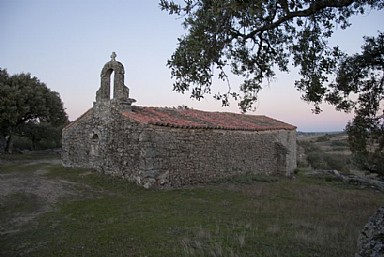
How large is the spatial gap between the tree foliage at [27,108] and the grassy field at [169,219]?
38.1 ft

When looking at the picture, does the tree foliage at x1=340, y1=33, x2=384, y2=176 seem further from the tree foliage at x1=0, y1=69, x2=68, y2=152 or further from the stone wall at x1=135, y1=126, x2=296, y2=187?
the tree foliage at x1=0, y1=69, x2=68, y2=152

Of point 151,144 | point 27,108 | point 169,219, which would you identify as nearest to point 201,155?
point 151,144

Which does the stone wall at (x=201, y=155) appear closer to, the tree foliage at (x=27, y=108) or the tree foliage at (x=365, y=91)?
the tree foliage at (x=365, y=91)

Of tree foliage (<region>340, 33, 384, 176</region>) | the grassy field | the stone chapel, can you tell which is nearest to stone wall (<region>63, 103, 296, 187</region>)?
the stone chapel

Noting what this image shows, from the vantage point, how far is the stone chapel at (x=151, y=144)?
12.2 m

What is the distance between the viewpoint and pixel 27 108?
24.2 meters

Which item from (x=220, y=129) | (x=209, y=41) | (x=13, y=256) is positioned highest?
(x=209, y=41)

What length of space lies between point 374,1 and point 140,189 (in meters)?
9.10

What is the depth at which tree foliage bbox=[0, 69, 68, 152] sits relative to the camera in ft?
76.5

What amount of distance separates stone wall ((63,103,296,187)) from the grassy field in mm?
805

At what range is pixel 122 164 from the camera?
13148 millimetres

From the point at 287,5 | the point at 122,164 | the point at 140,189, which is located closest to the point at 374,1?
the point at 287,5

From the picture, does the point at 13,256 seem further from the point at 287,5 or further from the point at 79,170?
the point at 79,170

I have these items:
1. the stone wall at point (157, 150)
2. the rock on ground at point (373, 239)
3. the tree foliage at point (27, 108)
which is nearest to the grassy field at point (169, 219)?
the stone wall at point (157, 150)
